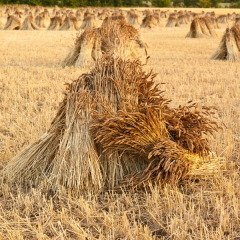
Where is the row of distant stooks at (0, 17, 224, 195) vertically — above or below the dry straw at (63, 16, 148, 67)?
below

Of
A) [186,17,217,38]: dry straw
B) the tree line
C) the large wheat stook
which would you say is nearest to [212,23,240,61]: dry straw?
[186,17,217,38]: dry straw

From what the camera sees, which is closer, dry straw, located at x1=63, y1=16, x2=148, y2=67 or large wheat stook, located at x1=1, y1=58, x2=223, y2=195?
large wheat stook, located at x1=1, y1=58, x2=223, y2=195

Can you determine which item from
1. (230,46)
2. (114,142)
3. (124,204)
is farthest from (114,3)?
(124,204)

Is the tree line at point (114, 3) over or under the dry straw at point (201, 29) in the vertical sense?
over

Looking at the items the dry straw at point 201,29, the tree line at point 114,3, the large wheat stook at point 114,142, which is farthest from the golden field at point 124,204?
the tree line at point 114,3

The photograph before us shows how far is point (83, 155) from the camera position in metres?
4.77

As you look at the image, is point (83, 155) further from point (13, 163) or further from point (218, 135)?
point (218, 135)

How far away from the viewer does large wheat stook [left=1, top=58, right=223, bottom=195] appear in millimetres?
4727

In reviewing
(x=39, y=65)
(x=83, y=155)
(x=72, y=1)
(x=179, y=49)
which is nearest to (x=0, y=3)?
(x=72, y=1)

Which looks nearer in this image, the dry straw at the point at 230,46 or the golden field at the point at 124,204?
the golden field at the point at 124,204

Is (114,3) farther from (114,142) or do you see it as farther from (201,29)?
(114,142)

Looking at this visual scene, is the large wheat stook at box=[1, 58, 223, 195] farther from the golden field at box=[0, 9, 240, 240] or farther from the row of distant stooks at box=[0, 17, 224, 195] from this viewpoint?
the golden field at box=[0, 9, 240, 240]

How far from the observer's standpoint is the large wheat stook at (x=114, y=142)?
15.5 feet

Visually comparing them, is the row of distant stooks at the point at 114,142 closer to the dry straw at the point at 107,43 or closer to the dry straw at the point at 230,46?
the dry straw at the point at 107,43
